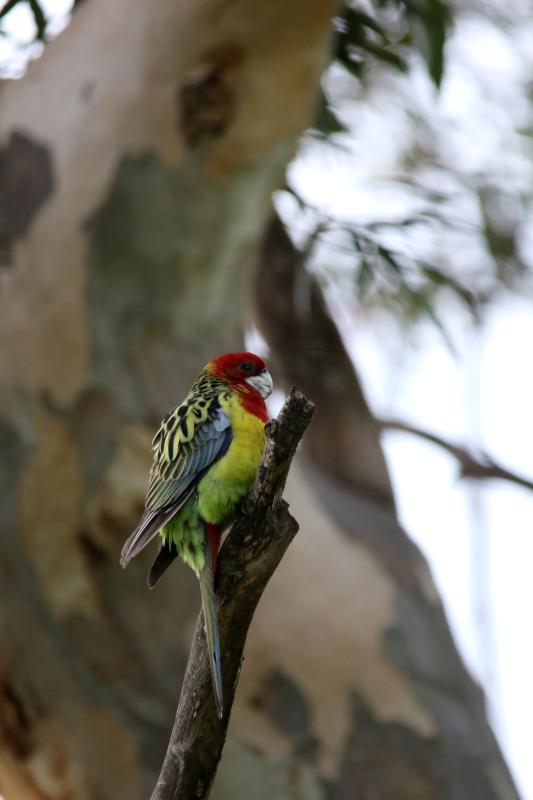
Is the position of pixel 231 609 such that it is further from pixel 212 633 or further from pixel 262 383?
pixel 262 383

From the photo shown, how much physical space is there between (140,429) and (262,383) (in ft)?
4.88

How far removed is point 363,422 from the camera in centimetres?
661

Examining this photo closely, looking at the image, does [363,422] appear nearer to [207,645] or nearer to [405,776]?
[405,776]

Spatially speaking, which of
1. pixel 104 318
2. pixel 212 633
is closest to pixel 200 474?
pixel 212 633

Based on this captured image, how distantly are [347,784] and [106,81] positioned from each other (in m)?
3.20

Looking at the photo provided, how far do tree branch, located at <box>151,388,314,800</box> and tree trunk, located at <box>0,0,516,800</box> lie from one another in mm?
2124

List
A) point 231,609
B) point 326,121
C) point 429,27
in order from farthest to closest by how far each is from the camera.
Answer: point 326,121 < point 429,27 < point 231,609

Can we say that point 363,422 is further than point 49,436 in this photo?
Yes

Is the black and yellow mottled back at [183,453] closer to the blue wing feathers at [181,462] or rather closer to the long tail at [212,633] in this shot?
the blue wing feathers at [181,462]

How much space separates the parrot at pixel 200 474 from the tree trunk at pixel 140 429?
4.94 ft

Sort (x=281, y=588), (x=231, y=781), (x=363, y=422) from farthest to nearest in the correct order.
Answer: (x=363, y=422) < (x=281, y=588) < (x=231, y=781)

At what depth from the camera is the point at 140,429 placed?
480 centimetres

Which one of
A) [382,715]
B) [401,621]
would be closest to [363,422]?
[401,621]

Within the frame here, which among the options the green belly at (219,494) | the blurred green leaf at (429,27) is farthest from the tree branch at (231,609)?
the blurred green leaf at (429,27)
